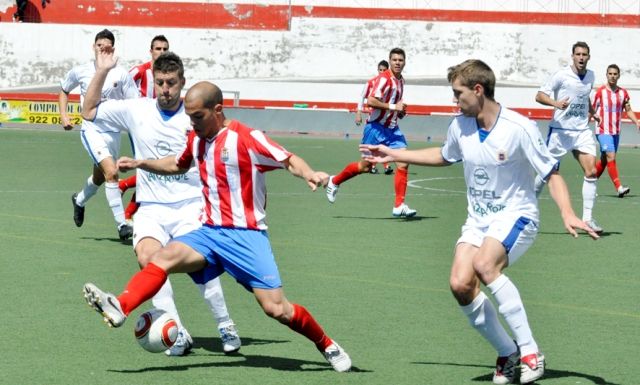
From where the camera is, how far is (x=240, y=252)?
Result: 7.82 meters

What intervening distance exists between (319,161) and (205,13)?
73.7ft

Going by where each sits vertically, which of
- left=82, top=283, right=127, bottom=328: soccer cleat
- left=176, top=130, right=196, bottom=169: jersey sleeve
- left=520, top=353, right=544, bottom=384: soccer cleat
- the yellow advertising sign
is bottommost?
the yellow advertising sign

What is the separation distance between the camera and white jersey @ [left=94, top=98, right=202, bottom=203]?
9070mm

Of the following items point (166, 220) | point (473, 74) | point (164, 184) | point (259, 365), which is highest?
point (473, 74)

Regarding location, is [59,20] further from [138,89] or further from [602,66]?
[138,89]

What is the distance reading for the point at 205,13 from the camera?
49.4m

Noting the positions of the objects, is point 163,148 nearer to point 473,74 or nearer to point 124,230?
point 473,74

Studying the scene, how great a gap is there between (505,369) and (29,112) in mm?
33231

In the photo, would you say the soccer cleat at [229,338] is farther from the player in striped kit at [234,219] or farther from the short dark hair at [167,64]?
the short dark hair at [167,64]

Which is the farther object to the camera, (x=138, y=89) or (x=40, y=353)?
(x=138, y=89)

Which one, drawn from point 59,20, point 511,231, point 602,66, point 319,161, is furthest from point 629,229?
point 59,20

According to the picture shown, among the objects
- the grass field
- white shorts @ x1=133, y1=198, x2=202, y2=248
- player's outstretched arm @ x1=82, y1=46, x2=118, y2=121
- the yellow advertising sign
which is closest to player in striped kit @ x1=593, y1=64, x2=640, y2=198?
the grass field

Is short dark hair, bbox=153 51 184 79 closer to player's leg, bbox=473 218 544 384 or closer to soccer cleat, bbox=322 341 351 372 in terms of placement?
soccer cleat, bbox=322 341 351 372

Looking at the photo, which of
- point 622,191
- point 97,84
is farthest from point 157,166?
point 622,191
